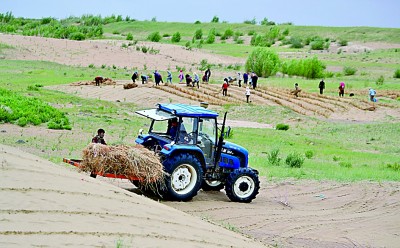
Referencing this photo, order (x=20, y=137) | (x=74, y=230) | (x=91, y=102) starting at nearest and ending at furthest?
(x=74, y=230) < (x=20, y=137) < (x=91, y=102)

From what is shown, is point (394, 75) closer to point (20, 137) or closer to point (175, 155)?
point (20, 137)

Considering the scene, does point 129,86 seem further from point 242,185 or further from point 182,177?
point 182,177

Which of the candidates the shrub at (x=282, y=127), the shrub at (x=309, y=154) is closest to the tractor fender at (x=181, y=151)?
the shrub at (x=309, y=154)

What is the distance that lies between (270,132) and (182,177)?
22.6 m

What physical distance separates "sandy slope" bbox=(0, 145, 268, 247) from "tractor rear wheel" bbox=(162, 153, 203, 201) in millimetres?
4107

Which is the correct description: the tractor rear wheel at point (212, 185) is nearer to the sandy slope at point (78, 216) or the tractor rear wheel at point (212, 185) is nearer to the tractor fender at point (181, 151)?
the tractor fender at point (181, 151)

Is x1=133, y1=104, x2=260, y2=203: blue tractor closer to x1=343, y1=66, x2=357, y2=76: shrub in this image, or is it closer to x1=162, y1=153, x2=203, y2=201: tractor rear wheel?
x1=162, y1=153, x2=203, y2=201: tractor rear wheel

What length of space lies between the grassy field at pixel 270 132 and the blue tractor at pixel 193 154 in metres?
4.39

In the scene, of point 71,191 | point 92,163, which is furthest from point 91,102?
point 71,191

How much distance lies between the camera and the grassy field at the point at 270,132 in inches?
1008

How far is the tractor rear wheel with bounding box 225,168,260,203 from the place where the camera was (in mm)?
18141

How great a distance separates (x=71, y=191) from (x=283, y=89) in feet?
158

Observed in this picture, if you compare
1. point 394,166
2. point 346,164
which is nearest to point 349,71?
point 394,166

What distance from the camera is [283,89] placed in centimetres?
5800
